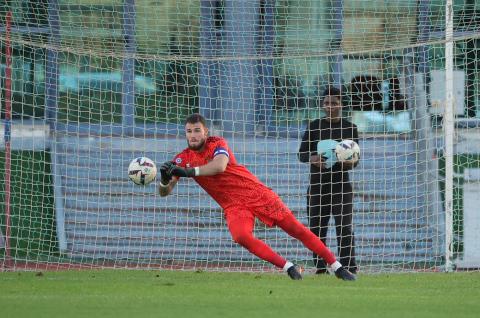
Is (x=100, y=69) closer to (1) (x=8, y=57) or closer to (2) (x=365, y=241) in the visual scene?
(1) (x=8, y=57)

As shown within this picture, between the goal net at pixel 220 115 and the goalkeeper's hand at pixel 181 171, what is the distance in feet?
13.2

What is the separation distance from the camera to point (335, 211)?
40.7 ft

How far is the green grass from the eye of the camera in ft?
25.8

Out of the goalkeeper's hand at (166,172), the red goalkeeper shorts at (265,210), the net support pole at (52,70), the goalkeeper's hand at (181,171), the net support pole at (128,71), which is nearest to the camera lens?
the goalkeeper's hand at (181,171)

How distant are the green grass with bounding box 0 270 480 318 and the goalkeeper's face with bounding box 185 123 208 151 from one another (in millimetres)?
1192

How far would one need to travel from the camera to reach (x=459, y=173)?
1473 centimetres

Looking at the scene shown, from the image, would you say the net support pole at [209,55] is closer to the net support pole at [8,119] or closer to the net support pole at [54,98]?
the net support pole at [54,98]

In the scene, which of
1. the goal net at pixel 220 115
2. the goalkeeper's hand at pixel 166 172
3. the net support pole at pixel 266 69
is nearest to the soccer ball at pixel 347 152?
the goalkeeper's hand at pixel 166 172

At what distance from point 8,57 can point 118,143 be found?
81.4 inches

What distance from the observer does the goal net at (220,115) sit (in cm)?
1452

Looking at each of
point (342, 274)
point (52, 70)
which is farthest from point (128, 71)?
point (342, 274)

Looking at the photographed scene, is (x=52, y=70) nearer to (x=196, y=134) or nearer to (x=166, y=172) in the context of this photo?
(x=196, y=134)

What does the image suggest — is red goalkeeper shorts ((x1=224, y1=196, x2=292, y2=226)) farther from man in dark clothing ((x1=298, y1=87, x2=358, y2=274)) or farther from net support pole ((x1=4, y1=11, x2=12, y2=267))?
net support pole ((x1=4, y1=11, x2=12, y2=267))

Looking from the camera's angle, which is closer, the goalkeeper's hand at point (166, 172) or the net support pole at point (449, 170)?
the goalkeeper's hand at point (166, 172)
